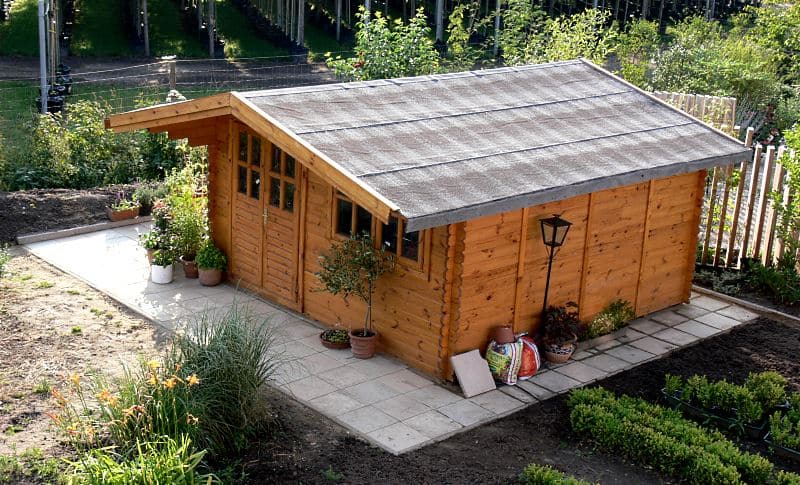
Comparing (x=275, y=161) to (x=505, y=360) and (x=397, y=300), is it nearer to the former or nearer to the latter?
(x=397, y=300)

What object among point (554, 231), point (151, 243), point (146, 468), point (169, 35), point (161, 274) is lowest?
point (161, 274)

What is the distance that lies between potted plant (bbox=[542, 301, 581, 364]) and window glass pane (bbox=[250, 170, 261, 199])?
372 centimetres

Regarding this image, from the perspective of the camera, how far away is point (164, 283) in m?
11.8

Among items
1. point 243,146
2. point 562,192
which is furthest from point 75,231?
point 562,192

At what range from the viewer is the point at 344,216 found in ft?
33.3

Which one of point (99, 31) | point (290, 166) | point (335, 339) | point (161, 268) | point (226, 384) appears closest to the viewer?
point (226, 384)

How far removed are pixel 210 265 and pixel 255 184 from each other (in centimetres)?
125

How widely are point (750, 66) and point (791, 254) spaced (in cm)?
956

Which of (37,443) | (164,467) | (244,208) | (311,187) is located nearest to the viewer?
(164,467)

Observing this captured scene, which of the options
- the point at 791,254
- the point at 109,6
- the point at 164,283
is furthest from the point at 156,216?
the point at 109,6

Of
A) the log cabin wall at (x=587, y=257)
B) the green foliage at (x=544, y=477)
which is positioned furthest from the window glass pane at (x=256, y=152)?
the green foliage at (x=544, y=477)

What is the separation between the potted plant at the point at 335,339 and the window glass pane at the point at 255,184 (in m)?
2.09

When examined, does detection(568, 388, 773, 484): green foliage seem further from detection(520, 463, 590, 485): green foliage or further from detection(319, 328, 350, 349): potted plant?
detection(319, 328, 350, 349): potted plant

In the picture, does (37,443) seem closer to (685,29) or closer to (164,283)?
(164,283)
